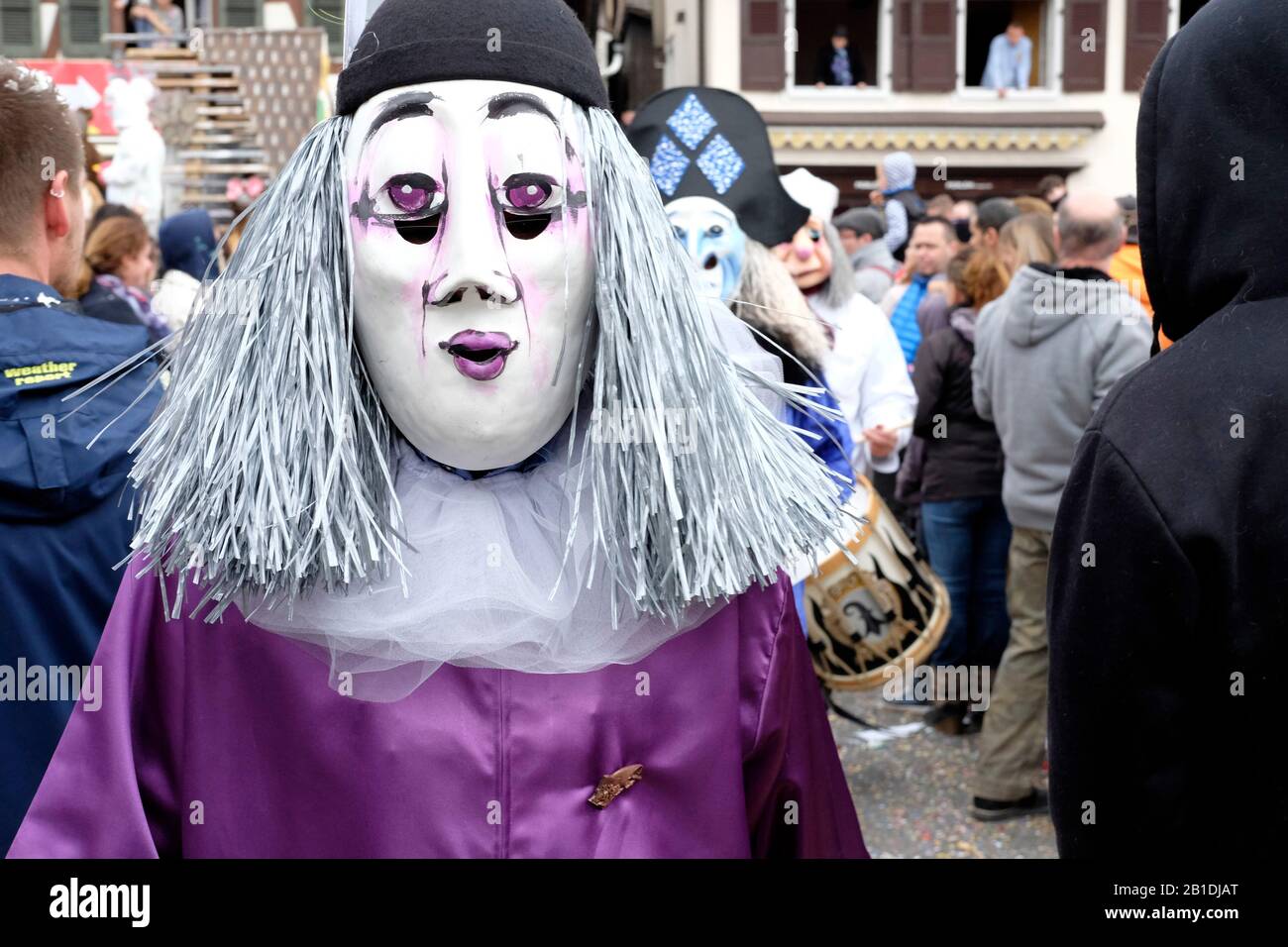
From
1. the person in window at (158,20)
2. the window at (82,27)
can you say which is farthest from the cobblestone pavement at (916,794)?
the window at (82,27)

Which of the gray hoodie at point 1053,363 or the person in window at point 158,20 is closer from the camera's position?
the gray hoodie at point 1053,363

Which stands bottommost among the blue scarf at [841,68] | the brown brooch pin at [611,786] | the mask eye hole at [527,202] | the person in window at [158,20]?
the brown brooch pin at [611,786]

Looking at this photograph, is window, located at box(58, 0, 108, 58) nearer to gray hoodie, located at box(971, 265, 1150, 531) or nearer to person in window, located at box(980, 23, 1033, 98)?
person in window, located at box(980, 23, 1033, 98)

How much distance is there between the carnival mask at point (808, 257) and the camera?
4398 mm

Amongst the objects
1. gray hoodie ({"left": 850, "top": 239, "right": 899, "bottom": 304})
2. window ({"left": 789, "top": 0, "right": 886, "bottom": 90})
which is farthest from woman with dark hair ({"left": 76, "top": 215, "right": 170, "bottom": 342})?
window ({"left": 789, "top": 0, "right": 886, "bottom": 90})

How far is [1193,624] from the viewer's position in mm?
1356

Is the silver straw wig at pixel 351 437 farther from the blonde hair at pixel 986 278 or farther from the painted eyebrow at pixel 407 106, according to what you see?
the blonde hair at pixel 986 278

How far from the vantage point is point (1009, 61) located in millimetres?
17875

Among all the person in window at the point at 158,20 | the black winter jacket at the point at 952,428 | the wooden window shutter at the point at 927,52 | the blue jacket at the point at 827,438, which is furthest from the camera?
the wooden window shutter at the point at 927,52

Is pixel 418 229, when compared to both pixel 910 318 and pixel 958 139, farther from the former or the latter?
pixel 958 139

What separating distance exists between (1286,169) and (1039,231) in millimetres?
3175

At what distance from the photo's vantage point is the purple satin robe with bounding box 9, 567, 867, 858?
5.01ft

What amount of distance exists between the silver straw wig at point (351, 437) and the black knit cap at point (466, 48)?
55mm

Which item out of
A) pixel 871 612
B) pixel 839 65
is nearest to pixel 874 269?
pixel 871 612
